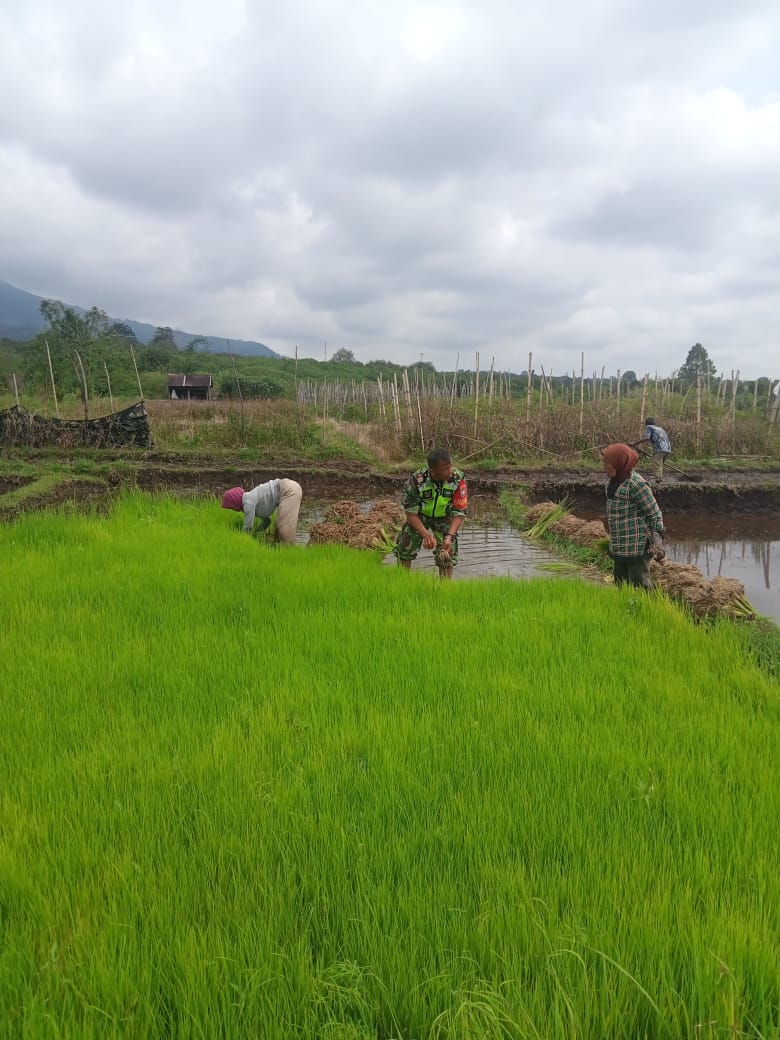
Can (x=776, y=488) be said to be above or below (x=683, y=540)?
above

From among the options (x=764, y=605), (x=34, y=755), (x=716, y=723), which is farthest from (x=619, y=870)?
(x=764, y=605)

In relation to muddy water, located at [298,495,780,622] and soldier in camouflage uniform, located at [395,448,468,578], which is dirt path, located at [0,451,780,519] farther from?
soldier in camouflage uniform, located at [395,448,468,578]

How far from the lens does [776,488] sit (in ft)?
38.3

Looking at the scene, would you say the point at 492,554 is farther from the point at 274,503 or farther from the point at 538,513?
the point at 274,503

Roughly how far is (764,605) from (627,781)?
4.67 meters

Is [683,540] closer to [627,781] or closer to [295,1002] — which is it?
[627,781]

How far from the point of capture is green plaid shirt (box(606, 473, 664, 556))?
14.7ft

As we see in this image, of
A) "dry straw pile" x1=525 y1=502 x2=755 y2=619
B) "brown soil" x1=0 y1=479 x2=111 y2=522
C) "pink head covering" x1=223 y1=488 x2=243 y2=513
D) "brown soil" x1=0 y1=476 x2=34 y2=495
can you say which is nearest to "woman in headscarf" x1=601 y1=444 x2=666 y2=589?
"dry straw pile" x1=525 y1=502 x2=755 y2=619

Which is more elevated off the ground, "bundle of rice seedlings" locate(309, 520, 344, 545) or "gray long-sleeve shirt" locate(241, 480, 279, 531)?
"gray long-sleeve shirt" locate(241, 480, 279, 531)

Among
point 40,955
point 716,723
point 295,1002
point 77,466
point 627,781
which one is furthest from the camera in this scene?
point 77,466

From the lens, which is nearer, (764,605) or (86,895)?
(86,895)

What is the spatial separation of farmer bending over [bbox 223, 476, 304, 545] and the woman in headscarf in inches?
116

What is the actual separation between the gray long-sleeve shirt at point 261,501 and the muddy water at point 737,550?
4.95 meters

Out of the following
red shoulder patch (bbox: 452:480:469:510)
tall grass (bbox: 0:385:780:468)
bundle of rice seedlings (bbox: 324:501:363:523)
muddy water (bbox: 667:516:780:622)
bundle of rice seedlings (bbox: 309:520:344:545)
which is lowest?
muddy water (bbox: 667:516:780:622)
